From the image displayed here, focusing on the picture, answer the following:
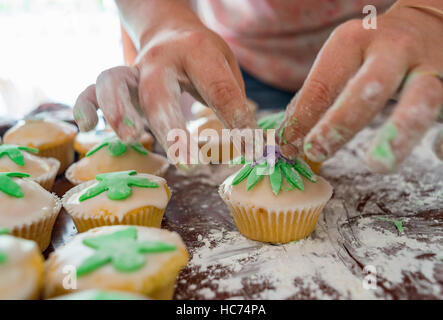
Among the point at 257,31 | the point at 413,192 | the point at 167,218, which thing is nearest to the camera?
the point at 167,218

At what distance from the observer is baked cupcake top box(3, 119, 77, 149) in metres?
2.40

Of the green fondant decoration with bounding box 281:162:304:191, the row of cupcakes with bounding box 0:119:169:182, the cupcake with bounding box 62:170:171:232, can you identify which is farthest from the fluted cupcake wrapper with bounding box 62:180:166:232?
the green fondant decoration with bounding box 281:162:304:191

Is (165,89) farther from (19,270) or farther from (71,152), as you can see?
(71,152)

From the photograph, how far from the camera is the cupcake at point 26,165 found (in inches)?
78.0

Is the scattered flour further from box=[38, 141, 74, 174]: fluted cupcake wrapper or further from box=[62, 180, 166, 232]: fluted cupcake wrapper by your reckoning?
box=[38, 141, 74, 174]: fluted cupcake wrapper

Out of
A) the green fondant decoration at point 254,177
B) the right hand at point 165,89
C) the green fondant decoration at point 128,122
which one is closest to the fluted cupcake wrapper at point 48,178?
the right hand at point 165,89

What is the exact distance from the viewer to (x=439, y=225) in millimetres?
1703

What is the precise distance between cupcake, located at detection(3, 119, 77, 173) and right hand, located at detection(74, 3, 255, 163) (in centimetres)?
80

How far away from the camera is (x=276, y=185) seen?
5.41 ft

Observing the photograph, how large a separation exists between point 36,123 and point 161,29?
3.36 ft

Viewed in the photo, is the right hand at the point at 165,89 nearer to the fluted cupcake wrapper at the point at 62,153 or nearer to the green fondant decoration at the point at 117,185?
the green fondant decoration at the point at 117,185

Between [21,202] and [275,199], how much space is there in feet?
3.21
